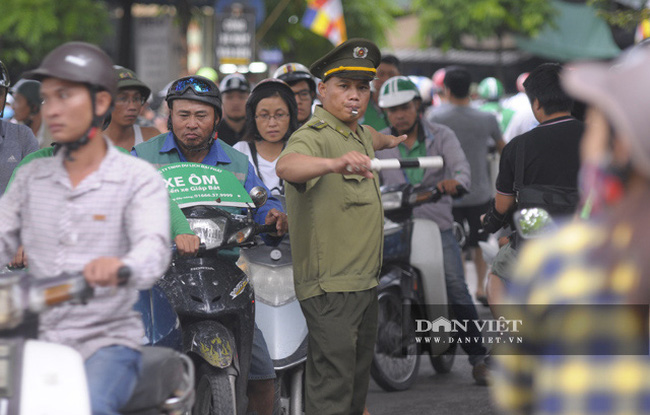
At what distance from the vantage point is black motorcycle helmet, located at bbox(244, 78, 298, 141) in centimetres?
693

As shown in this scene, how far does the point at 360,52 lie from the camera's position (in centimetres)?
543

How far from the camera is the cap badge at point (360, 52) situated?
5402mm

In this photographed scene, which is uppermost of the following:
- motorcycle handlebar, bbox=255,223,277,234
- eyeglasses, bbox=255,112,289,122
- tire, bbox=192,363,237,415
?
eyeglasses, bbox=255,112,289,122

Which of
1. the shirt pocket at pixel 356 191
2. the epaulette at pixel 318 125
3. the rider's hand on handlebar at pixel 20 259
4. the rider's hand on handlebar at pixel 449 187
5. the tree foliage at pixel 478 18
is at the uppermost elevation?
the tree foliage at pixel 478 18

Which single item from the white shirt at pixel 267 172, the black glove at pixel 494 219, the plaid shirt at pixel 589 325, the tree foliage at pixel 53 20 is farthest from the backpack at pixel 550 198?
the tree foliage at pixel 53 20

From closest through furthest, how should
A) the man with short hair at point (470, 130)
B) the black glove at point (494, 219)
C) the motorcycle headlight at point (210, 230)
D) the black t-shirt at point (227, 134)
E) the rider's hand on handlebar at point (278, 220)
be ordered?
the motorcycle headlight at point (210, 230)
the rider's hand on handlebar at point (278, 220)
the black glove at point (494, 219)
the black t-shirt at point (227, 134)
the man with short hair at point (470, 130)

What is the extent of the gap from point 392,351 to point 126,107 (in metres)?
2.51

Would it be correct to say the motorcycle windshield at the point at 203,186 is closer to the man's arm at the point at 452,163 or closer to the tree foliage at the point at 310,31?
the man's arm at the point at 452,163

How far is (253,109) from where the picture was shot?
22.9 ft

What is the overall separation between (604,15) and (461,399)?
365 centimetres

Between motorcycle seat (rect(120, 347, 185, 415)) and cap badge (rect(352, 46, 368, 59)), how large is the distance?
6.84 ft

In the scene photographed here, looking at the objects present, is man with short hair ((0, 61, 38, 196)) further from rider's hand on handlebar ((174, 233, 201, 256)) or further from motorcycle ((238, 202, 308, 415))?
rider's hand on handlebar ((174, 233, 201, 256))

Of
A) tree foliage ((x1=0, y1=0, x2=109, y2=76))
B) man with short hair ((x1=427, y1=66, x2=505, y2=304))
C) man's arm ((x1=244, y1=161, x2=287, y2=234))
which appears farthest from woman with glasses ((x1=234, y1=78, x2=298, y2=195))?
tree foliage ((x1=0, y1=0, x2=109, y2=76))

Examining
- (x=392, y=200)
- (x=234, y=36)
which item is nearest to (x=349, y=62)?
(x=392, y=200)
